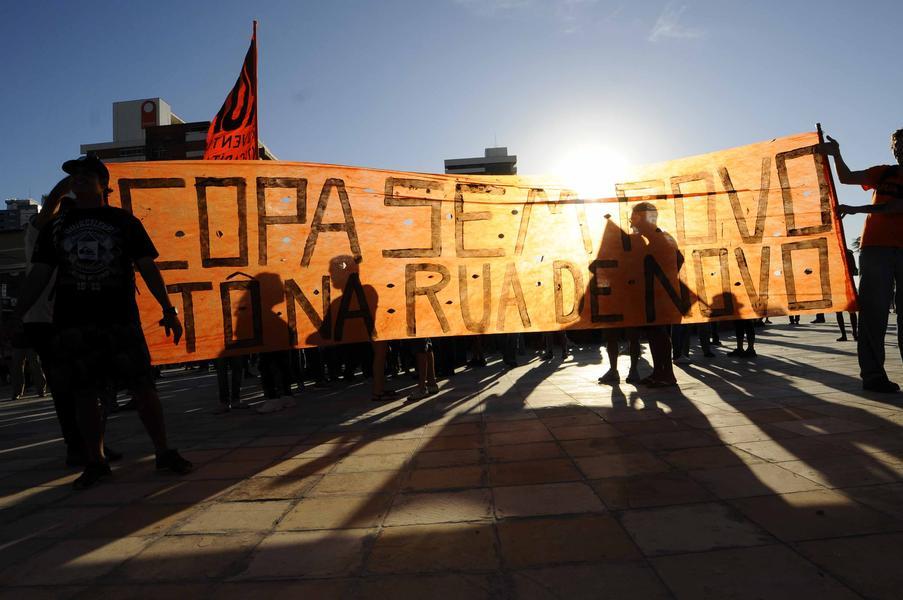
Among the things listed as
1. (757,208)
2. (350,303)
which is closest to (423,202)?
(350,303)

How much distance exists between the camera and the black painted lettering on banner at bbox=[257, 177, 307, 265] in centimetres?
493

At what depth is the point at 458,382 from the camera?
298 inches

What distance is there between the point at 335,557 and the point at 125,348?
221 cm

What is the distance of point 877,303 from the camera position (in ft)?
15.1

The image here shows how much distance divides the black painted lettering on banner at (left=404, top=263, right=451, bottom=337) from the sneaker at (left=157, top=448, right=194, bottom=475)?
2.34 metres

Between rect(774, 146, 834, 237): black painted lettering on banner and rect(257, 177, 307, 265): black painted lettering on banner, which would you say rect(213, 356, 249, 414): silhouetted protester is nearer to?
rect(257, 177, 307, 265): black painted lettering on banner

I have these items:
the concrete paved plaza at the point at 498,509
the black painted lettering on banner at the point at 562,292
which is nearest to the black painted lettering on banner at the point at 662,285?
the black painted lettering on banner at the point at 562,292

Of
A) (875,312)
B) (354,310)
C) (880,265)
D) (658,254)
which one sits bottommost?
(875,312)

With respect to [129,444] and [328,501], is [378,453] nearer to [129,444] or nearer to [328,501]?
[328,501]

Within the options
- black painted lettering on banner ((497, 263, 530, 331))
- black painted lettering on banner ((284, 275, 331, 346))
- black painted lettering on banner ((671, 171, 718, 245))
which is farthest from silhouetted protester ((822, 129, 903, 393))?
black painted lettering on banner ((284, 275, 331, 346))

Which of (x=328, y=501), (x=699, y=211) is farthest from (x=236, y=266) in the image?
(x=699, y=211)

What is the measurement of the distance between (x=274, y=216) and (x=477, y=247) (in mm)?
2031

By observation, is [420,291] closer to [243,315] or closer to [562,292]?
[562,292]

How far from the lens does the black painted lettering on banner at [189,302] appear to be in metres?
4.54
